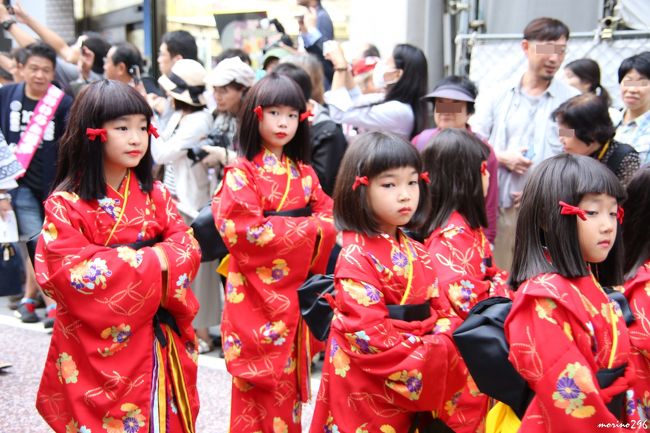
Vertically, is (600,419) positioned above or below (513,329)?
below

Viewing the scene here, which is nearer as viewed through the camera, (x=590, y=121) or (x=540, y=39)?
(x=590, y=121)

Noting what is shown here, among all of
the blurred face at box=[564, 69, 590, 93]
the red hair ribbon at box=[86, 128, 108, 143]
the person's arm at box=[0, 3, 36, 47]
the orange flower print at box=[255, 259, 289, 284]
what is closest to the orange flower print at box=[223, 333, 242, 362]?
the orange flower print at box=[255, 259, 289, 284]

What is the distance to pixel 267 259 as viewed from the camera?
4.07 m

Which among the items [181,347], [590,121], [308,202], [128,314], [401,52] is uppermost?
[401,52]

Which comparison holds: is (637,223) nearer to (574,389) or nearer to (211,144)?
(574,389)

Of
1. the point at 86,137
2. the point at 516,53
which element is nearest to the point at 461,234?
the point at 86,137

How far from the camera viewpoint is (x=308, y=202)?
427 centimetres

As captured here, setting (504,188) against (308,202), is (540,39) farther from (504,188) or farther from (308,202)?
(308,202)

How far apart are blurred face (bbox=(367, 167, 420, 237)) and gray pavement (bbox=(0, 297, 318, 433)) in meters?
1.94

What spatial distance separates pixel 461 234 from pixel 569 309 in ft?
3.75

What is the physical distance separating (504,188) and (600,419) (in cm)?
288

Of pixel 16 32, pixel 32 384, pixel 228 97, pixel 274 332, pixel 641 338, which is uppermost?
pixel 16 32

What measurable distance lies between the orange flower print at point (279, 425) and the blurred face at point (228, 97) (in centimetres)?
230

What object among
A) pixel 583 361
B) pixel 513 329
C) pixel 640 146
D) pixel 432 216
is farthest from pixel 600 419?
pixel 640 146
